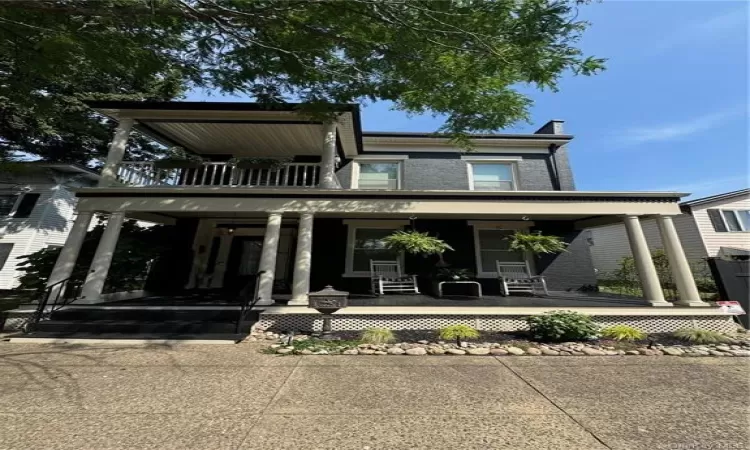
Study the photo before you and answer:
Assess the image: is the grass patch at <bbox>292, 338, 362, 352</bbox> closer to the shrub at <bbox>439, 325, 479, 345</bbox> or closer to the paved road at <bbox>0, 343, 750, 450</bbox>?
the paved road at <bbox>0, 343, 750, 450</bbox>

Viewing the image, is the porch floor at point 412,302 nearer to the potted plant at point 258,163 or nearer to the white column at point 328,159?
the white column at point 328,159

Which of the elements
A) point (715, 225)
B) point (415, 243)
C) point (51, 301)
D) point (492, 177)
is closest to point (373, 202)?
point (415, 243)

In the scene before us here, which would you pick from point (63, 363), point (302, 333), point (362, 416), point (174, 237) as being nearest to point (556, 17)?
point (362, 416)

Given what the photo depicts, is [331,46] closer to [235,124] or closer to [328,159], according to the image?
[328,159]

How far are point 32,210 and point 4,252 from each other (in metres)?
2.21

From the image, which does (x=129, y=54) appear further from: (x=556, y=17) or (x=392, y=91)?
(x=556, y=17)

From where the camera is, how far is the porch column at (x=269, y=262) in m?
6.76

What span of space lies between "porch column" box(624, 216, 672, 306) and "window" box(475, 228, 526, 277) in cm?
297

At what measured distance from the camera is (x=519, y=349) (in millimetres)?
5258

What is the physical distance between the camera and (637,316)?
21.5 ft

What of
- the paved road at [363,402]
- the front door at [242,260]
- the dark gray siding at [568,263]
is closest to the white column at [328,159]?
the front door at [242,260]

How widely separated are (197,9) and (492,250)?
9.95 metres

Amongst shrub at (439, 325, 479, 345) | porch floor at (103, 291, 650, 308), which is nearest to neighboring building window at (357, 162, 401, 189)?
porch floor at (103, 291, 650, 308)

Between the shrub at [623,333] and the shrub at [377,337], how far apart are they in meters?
4.74
